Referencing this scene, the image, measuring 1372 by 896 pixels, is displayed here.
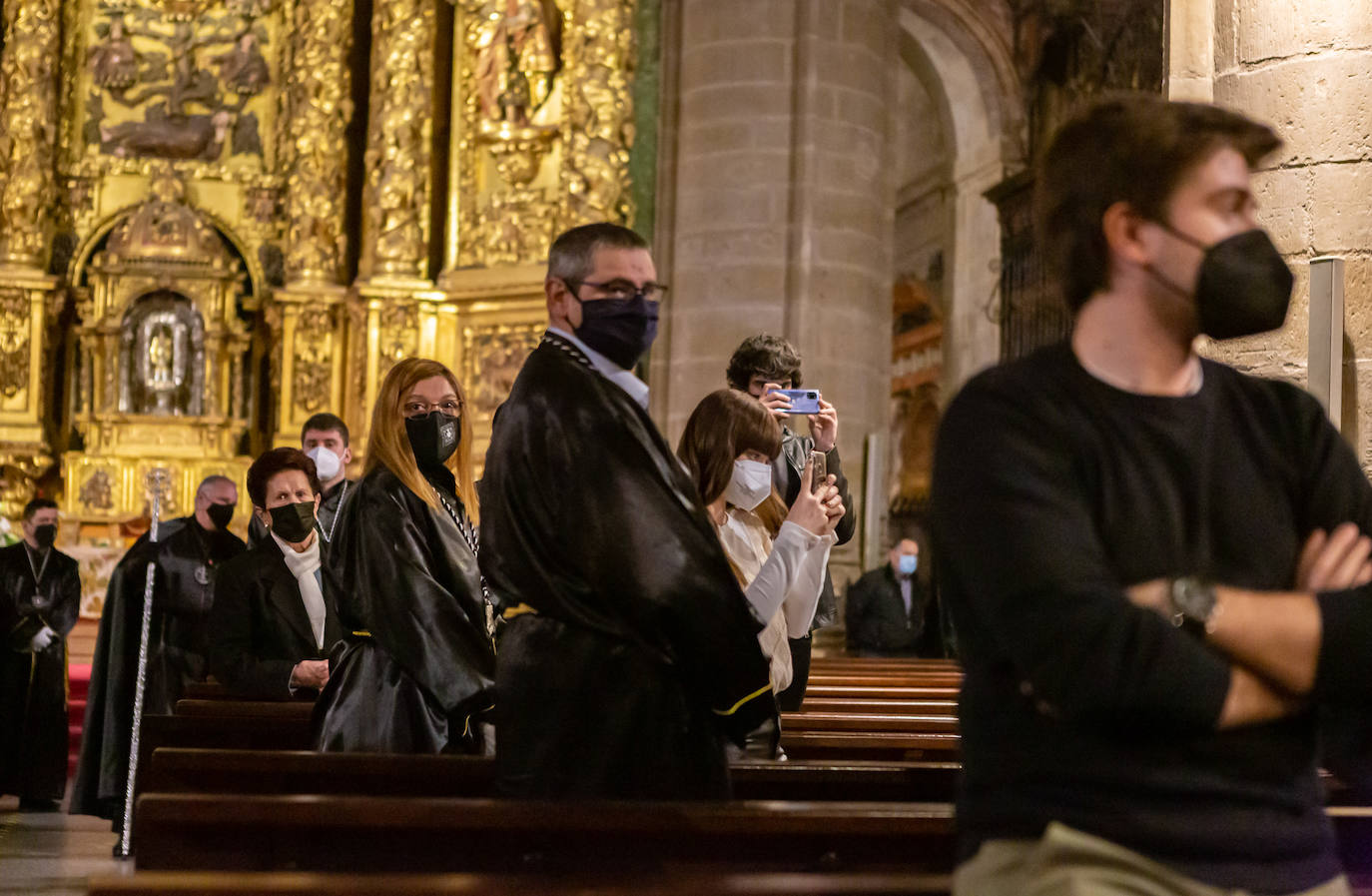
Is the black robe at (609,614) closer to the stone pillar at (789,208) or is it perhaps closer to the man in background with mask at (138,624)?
the man in background with mask at (138,624)

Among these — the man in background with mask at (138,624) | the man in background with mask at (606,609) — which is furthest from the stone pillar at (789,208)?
the man in background with mask at (606,609)

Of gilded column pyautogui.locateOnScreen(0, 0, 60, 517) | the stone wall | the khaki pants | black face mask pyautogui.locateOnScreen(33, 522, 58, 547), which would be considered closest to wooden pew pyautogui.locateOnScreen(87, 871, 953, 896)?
the khaki pants

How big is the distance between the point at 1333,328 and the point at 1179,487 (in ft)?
8.03

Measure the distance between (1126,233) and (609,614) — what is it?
126cm

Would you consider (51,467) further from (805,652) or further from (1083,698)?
(1083,698)

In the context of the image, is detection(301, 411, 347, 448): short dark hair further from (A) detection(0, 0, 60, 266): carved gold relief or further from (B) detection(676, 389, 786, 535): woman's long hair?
(A) detection(0, 0, 60, 266): carved gold relief

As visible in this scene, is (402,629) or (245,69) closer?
(402,629)

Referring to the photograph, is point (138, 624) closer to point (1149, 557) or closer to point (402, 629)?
point (402, 629)

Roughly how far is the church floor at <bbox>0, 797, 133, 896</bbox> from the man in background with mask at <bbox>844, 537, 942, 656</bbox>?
16.2 feet

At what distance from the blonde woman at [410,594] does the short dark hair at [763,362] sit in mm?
1028

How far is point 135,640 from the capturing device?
8141mm

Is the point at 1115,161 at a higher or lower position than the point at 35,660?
higher

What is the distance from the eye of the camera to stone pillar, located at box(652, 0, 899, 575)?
11750 mm

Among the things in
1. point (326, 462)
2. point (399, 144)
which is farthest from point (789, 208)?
point (326, 462)
